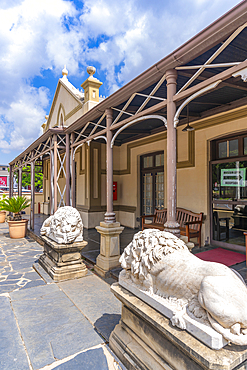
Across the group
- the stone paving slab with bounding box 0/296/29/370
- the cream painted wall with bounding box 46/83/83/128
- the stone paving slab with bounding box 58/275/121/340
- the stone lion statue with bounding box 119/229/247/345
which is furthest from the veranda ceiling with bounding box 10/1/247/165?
the cream painted wall with bounding box 46/83/83/128

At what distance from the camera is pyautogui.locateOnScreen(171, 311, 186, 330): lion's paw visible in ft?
4.77

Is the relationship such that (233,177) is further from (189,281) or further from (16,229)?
(16,229)

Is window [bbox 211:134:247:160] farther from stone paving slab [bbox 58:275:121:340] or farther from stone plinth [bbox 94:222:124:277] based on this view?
stone paving slab [bbox 58:275:121:340]

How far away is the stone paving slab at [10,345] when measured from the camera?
2051 mm

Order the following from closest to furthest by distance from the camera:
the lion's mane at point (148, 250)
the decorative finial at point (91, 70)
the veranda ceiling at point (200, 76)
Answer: the lion's mane at point (148, 250), the veranda ceiling at point (200, 76), the decorative finial at point (91, 70)

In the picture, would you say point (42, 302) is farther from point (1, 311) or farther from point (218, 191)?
point (218, 191)

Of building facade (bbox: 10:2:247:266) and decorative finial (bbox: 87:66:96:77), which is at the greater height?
decorative finial (bbox: 87:66:96:77)

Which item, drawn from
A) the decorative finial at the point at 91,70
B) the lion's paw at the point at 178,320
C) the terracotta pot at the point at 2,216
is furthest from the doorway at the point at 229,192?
the terracotta pot at the point at 2,216

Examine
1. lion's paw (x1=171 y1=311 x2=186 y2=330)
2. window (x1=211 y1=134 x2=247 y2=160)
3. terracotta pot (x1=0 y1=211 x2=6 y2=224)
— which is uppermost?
window (x1=211 y1=134 x2=247 y2=160)

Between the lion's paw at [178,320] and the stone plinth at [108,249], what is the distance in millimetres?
2779

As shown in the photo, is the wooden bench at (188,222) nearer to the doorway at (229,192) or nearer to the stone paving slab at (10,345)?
the doorway at (229,192)

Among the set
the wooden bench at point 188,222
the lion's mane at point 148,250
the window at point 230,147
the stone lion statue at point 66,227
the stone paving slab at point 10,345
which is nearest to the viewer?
the lion's mane at point 148,250

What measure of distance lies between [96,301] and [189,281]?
2132mm

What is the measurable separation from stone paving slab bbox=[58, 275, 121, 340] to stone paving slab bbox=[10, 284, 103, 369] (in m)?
0.09
